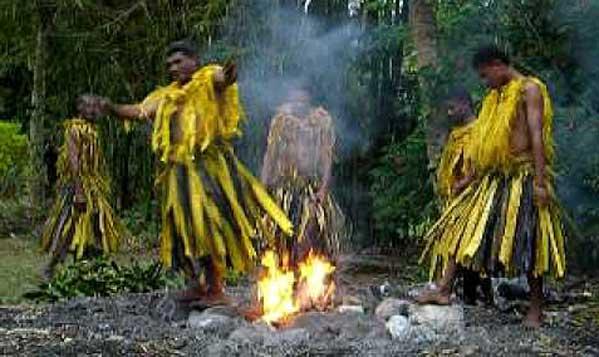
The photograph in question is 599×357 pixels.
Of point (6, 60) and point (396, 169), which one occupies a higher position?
point (6, 60)

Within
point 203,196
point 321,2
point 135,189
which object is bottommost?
point 135,189

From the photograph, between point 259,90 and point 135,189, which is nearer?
point 259,90

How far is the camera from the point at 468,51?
381 inches

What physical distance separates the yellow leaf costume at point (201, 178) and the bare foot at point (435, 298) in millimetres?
930

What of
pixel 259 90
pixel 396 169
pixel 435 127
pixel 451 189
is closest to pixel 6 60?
pixel 259 90

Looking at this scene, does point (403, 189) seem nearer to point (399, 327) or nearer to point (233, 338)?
point (399, 327)

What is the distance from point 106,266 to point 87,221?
125 centimetres

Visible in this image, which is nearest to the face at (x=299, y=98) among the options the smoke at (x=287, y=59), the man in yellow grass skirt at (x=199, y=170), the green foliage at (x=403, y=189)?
the man in yellow grass skirt at (x=199, y=170)

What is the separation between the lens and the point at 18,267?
11.7 meters

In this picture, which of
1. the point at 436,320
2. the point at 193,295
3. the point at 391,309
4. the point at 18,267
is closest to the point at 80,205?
the point at 18,267

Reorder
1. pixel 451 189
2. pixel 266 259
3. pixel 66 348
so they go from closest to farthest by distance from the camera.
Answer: pixel 66 348 < pixel 266 259 < pixel 451 189

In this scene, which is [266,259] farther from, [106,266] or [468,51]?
[468,51]

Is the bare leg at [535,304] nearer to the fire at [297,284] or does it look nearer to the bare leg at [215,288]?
the fire at [297,284]

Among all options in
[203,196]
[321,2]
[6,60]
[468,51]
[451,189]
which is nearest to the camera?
[203,196]
